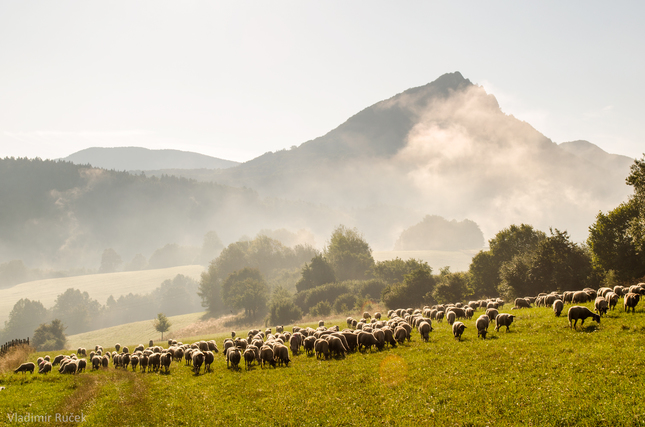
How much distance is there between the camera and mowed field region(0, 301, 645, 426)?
12117 millimetres

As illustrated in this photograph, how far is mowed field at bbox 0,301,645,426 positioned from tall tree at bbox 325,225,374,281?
289ft

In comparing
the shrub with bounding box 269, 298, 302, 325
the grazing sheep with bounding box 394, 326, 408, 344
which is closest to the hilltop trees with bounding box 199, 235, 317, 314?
the shrub with bounding box 269, 298, 302, 325

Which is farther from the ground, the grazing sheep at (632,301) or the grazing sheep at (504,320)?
the grazing sheep at (632,301)

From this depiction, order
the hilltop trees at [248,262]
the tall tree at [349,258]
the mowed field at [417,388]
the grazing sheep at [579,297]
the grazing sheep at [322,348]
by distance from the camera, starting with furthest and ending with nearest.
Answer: the hilltop trees at [248,262], the tall tree at [349,258], the grazing sheep at [579,297], the grazing sheep at [322,348], the mowed field at [417,388]

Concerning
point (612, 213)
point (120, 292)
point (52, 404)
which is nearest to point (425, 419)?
point (52, 404)

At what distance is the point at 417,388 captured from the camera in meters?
15.1

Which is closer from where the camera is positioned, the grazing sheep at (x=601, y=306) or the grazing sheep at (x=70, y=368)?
the grazing sheep at (x=601, y=306)

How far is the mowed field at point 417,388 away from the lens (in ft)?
39.8

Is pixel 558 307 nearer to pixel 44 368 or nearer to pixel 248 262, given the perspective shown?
pixel 44 368

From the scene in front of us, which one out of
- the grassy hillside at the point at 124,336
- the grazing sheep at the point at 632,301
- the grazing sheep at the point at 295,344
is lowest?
the grassy hillside at the point at 124,336

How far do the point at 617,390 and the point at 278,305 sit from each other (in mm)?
74979

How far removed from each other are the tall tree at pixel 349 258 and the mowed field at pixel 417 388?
289ft

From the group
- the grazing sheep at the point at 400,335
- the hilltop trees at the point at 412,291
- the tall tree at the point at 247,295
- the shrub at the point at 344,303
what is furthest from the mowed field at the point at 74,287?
the grazing sheep at the point at 400,335

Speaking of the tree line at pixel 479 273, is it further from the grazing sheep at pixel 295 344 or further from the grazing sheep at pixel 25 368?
the grazing sheep at pixel 25 368
